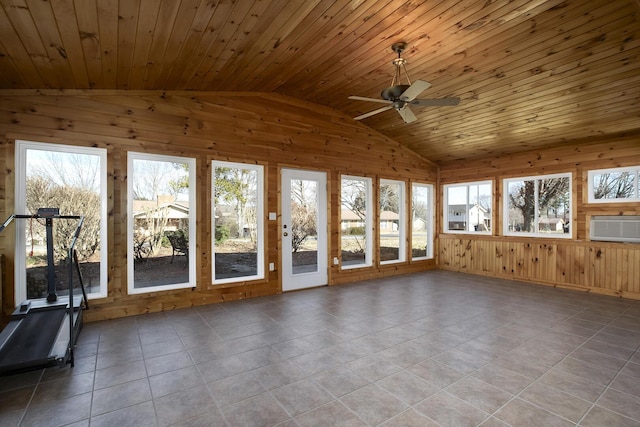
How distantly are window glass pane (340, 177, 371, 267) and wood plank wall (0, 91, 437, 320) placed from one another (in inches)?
7.8

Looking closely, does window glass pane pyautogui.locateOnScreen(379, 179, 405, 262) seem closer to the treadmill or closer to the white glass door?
the white glass door

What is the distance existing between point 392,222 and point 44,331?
601 centimetres

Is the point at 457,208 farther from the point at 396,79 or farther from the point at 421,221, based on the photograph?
the point at 396,79

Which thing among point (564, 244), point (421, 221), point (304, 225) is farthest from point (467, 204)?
point (304, 225)

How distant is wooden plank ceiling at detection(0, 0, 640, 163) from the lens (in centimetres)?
267

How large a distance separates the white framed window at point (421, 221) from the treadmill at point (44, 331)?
20.8 ft

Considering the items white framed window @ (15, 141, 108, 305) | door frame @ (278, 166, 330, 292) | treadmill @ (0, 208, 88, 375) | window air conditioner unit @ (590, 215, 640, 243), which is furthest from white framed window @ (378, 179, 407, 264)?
treadmill @ (0, 208, 88, 375)

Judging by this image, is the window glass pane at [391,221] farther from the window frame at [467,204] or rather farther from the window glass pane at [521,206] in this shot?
the window glass pane at [521,206]

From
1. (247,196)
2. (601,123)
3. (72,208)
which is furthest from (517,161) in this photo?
(72,208)

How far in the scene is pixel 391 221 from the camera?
23.6 ft

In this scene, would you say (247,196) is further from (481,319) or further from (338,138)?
(481,319)

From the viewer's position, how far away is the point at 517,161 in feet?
21.6

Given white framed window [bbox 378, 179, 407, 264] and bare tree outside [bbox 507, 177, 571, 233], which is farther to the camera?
white framed window [bbox 378, 179, 407, 264]

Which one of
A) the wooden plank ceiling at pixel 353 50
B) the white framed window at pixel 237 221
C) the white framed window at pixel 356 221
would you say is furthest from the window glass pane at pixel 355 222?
the wooden plank ceiling at pixel 353 50
